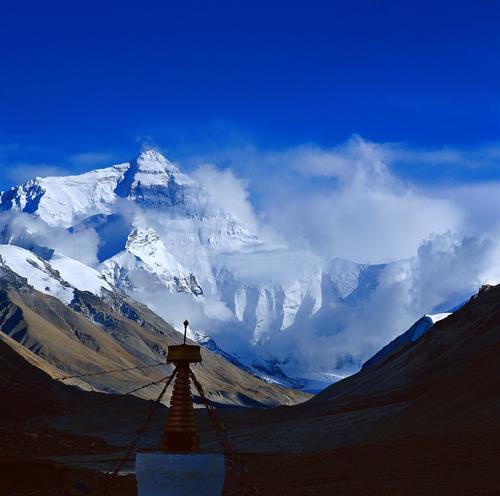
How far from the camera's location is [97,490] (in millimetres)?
31328

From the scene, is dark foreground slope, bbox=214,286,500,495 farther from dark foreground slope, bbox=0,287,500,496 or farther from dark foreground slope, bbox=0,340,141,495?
dark foreground slope, bbox=0,340,141,495

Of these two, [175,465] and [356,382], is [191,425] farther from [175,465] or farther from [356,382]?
[356,382]

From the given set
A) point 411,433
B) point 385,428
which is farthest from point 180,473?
point 385,428

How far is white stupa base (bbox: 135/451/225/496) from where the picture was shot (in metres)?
13.8

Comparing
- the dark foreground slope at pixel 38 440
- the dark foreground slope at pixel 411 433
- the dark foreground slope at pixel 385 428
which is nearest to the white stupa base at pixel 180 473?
the dark foreground slope at pixel 385 428

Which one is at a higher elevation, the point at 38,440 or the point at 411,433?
the point at 38,440

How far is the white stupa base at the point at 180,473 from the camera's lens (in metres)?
13.8

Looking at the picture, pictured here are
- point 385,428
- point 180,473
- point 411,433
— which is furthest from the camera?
point 385,428

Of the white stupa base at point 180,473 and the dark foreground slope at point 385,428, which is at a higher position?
the dark foreground slope at point 385,428

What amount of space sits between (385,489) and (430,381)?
5171cm

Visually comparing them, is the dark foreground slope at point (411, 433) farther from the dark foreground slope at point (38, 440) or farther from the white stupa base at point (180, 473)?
the white stupa base at point (180, 473)

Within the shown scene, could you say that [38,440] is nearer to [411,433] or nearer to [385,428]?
[385,428]

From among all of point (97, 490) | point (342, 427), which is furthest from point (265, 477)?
point (342, 427)

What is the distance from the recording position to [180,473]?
13836 mm
